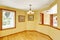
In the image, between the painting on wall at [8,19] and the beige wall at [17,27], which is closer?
the beige wall at [17,27]

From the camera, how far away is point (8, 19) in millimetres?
7098

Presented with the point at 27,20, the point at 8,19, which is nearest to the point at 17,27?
the point at 8,19

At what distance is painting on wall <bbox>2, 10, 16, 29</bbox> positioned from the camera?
6.53 metres

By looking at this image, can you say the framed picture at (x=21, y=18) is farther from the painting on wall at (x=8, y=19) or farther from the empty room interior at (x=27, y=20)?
the painting on wall at (x=8, y=19)

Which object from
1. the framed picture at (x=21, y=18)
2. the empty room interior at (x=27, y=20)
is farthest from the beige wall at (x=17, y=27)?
the framed picture at (x=21, y=18)

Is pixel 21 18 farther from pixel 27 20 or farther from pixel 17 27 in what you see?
pixel 17 27

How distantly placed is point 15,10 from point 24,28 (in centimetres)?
227

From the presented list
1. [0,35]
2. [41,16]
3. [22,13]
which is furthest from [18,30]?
[41,16]

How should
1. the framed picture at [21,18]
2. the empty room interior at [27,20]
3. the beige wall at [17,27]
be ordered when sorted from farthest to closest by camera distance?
the framed picture at [21,18], the beige wall at [17,27], the empty room interior at [27,20]

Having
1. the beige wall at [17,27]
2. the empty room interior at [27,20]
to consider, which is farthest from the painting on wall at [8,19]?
the beige wall at [17,27]

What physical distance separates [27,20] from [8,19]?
260 cm

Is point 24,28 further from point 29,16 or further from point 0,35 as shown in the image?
point 0,35

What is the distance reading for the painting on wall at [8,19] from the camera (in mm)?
6530

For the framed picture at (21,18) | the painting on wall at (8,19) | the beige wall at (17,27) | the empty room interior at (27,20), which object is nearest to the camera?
the empty room interior at (27,20)
